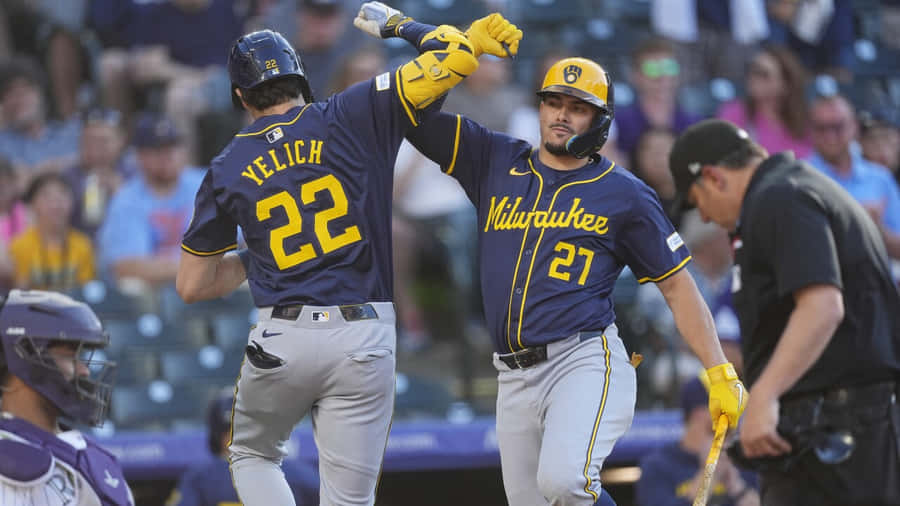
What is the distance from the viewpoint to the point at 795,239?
3.69 meters

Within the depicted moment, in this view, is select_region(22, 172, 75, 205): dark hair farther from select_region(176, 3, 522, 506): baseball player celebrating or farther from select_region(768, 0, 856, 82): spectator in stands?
select_region(768, 0, 856, 82): spectator in stands

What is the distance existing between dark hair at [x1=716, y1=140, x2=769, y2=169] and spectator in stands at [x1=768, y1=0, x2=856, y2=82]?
6164mm

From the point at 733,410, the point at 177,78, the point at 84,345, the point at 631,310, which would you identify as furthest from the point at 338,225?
the point at 177,78

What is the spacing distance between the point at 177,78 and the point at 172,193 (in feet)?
4.30

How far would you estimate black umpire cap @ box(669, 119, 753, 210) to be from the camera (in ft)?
13.5

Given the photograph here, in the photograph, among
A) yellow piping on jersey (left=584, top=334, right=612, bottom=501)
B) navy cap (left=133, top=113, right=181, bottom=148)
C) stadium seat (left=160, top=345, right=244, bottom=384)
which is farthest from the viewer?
navy cap (left=133, top=113, right=181, bottom=148)

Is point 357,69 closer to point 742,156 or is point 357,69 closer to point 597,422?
point 742,156

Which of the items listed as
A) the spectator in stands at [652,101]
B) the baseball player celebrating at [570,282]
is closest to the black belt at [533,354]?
the baseball player celebrating at [570,282]

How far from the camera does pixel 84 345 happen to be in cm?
417

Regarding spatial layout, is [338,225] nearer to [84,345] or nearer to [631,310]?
[84,345]

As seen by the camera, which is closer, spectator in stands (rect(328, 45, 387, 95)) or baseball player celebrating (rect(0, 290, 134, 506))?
baseball player celebrating (rect(0, 290, 134, 506))

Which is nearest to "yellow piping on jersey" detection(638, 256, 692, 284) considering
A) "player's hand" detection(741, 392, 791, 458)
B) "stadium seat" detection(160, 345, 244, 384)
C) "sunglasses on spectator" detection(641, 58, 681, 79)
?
"player's hand" detection(741, 392, 791, 458)

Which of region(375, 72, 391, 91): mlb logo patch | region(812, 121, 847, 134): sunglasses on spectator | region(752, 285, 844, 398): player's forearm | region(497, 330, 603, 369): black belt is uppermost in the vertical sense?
region(375, 72, 391, 91): mlb logo patch

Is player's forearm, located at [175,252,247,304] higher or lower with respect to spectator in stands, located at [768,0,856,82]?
higher
